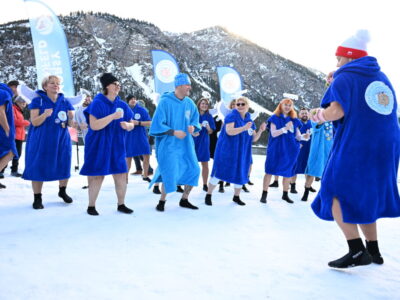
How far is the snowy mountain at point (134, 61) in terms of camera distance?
117 meters

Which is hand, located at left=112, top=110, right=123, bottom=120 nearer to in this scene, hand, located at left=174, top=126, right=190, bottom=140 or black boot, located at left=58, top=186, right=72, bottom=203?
hand, located at left=174, top=126, right=190, bottom=140

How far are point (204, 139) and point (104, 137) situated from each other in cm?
274

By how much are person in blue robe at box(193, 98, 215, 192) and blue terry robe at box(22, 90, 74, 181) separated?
2.69 m

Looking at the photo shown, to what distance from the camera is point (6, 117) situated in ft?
15.9

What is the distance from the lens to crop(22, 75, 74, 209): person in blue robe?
13.7 feet

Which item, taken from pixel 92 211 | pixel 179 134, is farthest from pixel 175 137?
pixel 92 211

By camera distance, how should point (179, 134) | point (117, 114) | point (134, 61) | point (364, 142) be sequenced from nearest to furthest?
point (364, 142)
point (117, 114)
point (179, 134)
point (134, 61)

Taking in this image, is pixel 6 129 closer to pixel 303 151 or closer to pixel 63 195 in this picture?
pixel 63 195

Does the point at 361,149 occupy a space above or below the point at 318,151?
above

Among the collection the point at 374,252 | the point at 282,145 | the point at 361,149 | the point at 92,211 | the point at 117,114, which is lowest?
the point at 374,252

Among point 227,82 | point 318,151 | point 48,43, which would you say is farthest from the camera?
point 227,82

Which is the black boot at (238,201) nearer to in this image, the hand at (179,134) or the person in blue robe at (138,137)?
the hand at (179,134)

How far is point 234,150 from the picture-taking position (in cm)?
508

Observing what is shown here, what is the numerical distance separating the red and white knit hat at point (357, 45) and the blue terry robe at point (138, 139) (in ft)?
16.4
